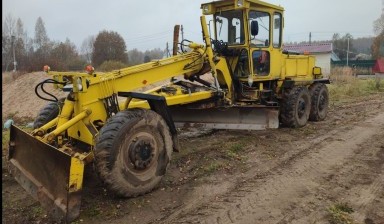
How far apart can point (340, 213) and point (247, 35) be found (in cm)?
472

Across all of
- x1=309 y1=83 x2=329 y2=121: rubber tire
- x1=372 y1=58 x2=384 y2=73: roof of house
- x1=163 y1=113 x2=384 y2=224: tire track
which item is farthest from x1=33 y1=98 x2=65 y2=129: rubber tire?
x1=372 y1=58 x2=384 y2=73: roof of house

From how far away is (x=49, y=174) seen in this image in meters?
4.79

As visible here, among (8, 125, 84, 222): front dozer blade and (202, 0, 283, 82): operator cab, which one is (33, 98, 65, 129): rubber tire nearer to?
(8, 125, 84, 222): front dozer blade

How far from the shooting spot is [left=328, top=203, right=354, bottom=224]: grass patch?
4540 mm

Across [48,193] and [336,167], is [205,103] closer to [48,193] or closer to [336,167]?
[336,167]

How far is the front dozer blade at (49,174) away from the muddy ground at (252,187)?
0.79 ft

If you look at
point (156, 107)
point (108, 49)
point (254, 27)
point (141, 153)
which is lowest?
point (141, 153)

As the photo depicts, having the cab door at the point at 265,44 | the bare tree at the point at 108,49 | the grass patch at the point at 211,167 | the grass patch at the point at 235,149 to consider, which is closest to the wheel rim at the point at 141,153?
the grass patch at the point at 211,167

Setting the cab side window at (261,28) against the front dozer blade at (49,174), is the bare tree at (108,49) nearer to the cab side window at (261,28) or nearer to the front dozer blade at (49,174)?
the cab side window at (261,28)

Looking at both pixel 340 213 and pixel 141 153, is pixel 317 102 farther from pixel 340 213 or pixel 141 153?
pixel 141 153

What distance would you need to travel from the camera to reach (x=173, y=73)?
695 centimetres

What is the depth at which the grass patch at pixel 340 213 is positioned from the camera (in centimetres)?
454

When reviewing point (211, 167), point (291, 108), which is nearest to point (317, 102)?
point (291, 108)

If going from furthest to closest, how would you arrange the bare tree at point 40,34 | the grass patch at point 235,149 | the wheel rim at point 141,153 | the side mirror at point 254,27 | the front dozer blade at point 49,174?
the bare tree at point 40,34 < the side mirror at point 254,27 < the grass patch at point 235,149 < the wheel rim at point 141,153 < the front dozer blade at point 49,174
